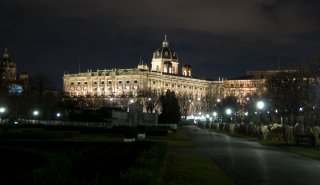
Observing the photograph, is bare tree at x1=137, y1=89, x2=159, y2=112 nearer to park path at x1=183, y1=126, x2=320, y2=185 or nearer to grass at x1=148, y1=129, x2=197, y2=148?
grass at x1=148, y1=129, x2=197, y2=148

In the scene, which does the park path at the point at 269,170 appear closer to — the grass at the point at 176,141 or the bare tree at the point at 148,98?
the grass at the point at 176,141

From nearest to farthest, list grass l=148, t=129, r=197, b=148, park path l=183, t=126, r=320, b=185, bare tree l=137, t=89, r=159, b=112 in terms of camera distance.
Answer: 1. park path l=183, t=126, r=320, b=185
2. grass l=148, t=129, r=197, b=148
3. bare tree l=137, t=89, r=159, b=112

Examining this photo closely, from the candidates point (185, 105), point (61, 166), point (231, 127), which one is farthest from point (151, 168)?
point (185, 105)

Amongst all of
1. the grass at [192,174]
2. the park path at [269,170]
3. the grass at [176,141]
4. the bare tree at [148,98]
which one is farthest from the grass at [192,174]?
the bare tree at [148,98]

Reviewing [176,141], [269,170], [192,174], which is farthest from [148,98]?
[192,174]

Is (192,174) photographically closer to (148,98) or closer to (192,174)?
(192,174)

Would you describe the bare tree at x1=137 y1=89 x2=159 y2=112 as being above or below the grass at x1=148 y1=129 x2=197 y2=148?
above

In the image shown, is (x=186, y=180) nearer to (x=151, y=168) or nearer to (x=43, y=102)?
(x=151, y=168)

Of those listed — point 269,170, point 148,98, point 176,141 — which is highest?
point 148,98

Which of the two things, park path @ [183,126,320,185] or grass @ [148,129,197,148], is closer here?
park path @ [183,126,320,185]

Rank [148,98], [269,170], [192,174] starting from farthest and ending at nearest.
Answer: [148,98], [269,170], [192,174]

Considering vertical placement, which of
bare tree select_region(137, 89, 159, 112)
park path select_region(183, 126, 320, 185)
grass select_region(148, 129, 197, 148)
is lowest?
park path select_region(183, 126, 320, 185)

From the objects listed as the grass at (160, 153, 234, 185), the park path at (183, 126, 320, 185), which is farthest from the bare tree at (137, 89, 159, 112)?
the grass at (160, 153, 234, 185)

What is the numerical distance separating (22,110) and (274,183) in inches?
3385
